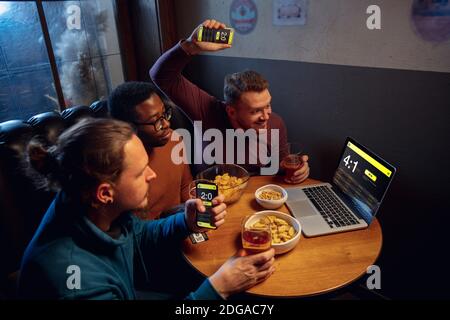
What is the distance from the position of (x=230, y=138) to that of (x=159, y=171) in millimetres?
502

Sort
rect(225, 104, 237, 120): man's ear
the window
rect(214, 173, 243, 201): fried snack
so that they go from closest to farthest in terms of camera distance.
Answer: rect(214, 173, 243, 201): fried snack → rect(225, 104, 237, 120): man's ear → the window

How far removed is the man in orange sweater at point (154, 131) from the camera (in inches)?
60.9

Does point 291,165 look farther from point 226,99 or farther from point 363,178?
point 226,99

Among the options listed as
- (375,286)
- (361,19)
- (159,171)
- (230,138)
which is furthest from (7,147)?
(375,286)

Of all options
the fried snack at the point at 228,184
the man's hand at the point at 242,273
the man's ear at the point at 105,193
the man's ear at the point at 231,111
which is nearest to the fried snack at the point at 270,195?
the fried snack at the point at 228,184

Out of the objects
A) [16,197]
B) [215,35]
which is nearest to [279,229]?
[215,35]

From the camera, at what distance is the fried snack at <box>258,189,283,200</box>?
58.9 inches

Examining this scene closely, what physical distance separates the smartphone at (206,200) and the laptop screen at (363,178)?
65 centimetres

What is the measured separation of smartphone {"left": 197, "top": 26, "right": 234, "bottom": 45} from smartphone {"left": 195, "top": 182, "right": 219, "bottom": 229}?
814 millimetres

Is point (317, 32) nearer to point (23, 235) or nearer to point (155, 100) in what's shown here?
point (155, 100)

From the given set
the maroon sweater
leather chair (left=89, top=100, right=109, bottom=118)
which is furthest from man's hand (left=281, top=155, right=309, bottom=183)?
leather chair (left=89, top=100, right=109, bottom=118)

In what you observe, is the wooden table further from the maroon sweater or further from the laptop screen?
the maroon sweater

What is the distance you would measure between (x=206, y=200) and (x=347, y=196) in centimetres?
71

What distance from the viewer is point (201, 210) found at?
122cm
